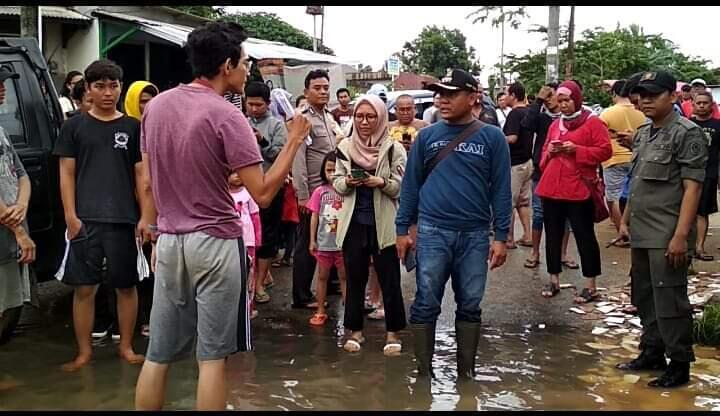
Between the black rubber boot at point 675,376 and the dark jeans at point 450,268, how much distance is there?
1114mm

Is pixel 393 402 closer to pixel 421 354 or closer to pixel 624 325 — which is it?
pixel 421 354

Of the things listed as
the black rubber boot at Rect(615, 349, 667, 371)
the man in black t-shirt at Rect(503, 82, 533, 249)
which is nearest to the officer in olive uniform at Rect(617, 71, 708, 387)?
the black rubber boot at Rect(615, 349, 667, 371)

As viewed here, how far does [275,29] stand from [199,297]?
33287 mm

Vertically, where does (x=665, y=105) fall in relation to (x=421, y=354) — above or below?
above

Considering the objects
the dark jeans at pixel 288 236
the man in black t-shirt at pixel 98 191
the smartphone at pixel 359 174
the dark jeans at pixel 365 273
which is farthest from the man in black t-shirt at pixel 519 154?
the man in black t-shirt at pixel 98 191

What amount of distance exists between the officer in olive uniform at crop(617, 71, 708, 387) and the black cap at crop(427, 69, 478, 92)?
0.99 meters

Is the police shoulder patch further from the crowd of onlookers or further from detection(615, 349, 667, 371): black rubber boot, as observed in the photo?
detection(615, 349, 667, 371): black rubber boot

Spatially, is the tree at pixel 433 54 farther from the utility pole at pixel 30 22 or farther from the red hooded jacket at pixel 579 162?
the red hooded jacket at pixel 579 162

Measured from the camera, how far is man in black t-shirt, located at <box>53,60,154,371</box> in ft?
16.3

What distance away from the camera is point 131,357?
516 centimetres

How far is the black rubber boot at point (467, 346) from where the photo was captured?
491 cm

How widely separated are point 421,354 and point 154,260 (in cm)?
189

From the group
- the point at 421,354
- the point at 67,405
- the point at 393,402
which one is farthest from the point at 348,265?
the point at 67,405
